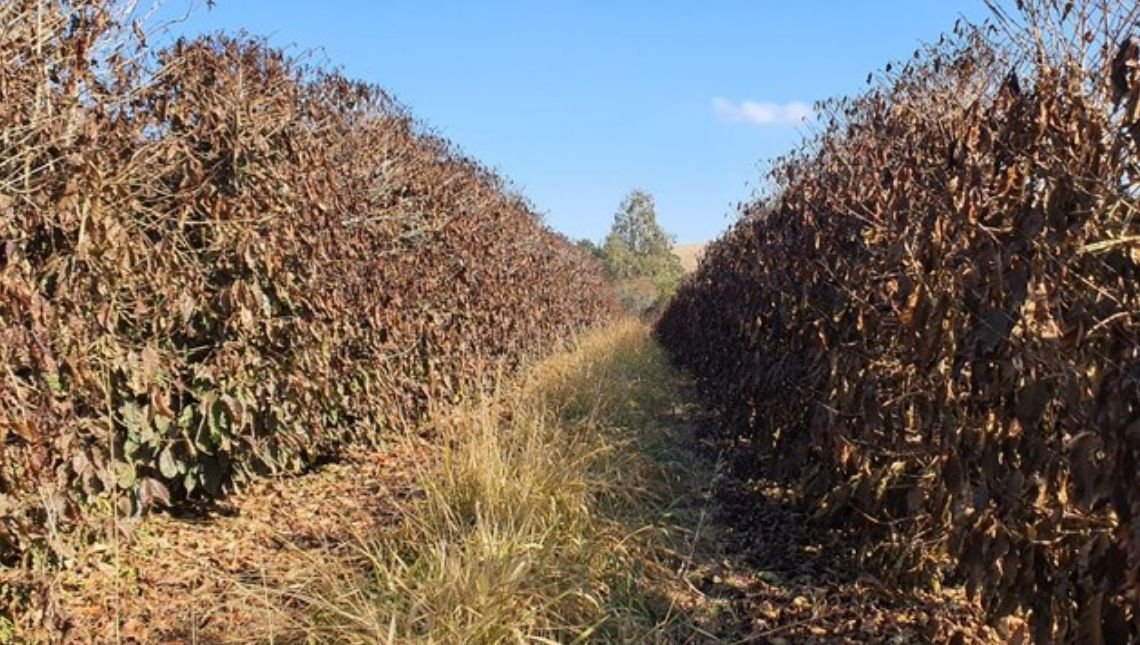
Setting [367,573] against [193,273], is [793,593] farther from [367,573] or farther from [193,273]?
[193,273]

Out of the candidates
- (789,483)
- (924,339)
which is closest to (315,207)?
(789,483)

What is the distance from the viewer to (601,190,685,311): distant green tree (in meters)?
43.5

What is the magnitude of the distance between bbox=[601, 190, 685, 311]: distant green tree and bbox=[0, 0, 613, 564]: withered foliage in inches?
1312

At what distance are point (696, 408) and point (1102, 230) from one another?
7.20 m

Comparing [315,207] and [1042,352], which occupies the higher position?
[315,207]

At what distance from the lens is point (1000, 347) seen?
7.09 feet

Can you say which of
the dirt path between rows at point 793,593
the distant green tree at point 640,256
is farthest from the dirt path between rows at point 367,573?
the distant green tree at point 640,256

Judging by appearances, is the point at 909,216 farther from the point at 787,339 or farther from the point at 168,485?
the point at 168,485

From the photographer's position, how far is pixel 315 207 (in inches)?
198

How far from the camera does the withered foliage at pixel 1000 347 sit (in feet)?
6.20

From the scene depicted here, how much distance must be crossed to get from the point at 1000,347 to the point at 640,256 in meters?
48.0

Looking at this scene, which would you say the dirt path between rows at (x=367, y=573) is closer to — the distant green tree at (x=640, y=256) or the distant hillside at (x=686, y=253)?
the distant green tree at (x=640, y=256)

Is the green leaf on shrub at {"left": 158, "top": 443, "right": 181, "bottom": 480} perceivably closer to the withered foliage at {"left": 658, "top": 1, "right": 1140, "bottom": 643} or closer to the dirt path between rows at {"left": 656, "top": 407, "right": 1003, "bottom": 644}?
the dirt path between rows at {"left": 656, "top": 407, "right": 1003, "bottom": 644}

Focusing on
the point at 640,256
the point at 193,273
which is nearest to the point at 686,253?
the point at 640,256
